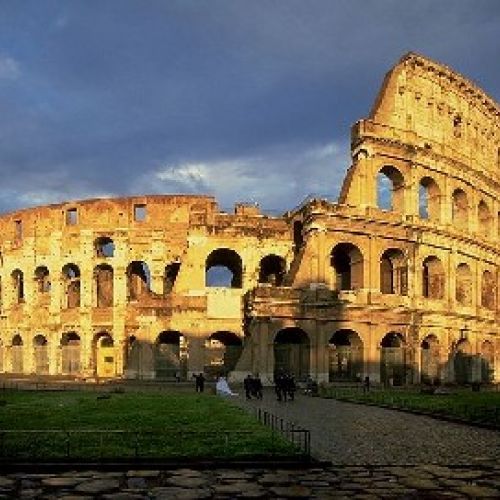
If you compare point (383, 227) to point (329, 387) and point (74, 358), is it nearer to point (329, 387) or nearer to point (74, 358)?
point (329, 387)

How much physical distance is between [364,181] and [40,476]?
3149cm

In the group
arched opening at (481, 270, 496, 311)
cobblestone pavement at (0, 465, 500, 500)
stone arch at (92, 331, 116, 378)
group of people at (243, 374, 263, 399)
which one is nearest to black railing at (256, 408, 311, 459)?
cobblestone pavement at (0, 465, 500, 500)

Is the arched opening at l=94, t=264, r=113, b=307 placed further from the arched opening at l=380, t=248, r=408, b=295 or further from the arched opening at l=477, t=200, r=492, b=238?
the arched opening at l=477, t=200, r=492, b=238

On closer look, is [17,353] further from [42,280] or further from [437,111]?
[437,111]

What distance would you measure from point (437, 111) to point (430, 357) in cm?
1480

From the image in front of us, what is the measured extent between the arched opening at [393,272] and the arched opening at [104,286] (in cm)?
1754

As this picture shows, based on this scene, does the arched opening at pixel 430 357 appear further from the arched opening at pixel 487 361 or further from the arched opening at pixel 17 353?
the arched opening at pixel 17 353

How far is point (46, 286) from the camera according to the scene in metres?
50.8

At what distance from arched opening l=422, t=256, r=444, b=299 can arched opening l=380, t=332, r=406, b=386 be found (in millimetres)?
3917

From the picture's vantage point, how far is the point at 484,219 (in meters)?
48.0

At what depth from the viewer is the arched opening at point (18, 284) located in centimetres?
5012

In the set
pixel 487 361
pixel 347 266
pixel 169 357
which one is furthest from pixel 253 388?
pixel 487 361

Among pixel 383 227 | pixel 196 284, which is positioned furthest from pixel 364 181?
pixel 196 284

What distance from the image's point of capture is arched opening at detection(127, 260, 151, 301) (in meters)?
45.9
